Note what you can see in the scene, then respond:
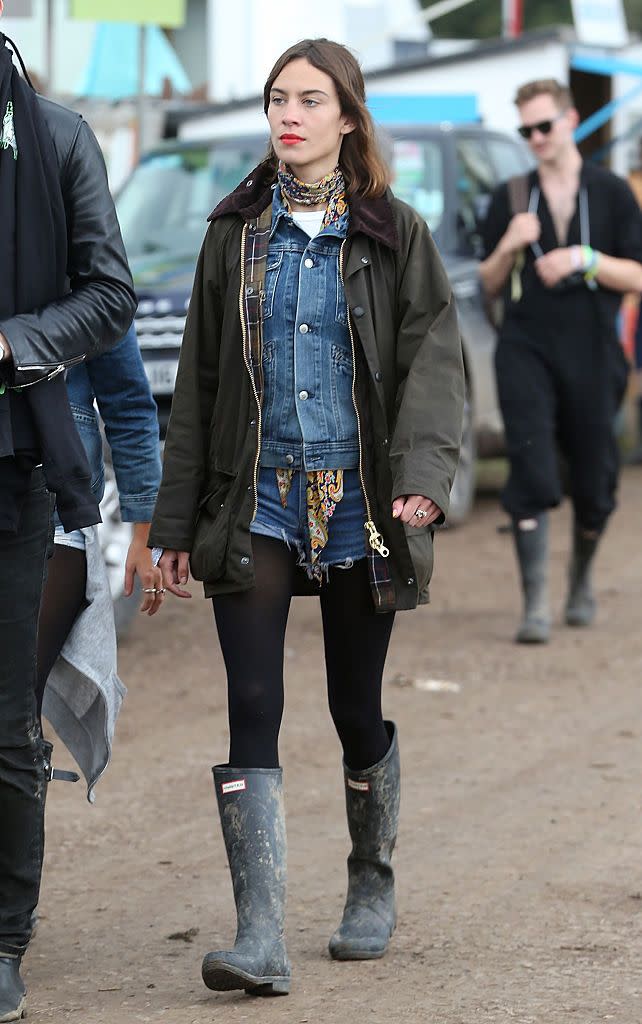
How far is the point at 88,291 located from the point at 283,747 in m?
3.16

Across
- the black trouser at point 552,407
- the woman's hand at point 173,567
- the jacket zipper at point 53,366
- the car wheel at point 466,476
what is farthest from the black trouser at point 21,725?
the car wheel at point 466,476

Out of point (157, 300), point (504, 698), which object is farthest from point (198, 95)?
point (504, 698)

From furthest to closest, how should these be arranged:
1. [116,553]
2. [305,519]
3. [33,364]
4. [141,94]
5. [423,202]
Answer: [141,94], [423,202], [116,553], [305,519], [33,364]

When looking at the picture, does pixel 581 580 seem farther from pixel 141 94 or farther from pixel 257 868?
pixel 141 94

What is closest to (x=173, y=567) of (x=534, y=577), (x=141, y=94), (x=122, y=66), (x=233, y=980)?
(x=233, y=980)

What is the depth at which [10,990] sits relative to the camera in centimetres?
398

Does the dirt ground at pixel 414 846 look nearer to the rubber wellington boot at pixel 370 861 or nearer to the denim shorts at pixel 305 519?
the rubber wellington boot at pixel 370 861

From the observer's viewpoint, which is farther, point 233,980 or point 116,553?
point 116,553

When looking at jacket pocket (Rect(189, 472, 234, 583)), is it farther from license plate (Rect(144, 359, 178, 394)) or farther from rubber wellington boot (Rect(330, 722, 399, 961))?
license plate (Rect(144, 359, 178, 394))

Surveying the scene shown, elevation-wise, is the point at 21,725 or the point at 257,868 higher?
the point at 21,725

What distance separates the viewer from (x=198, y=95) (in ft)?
60.7

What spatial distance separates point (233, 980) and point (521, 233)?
491 cm

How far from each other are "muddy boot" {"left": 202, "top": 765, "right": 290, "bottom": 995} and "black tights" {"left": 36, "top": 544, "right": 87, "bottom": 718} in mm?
480

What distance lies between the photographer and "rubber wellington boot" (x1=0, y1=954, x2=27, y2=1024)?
3971 mm
